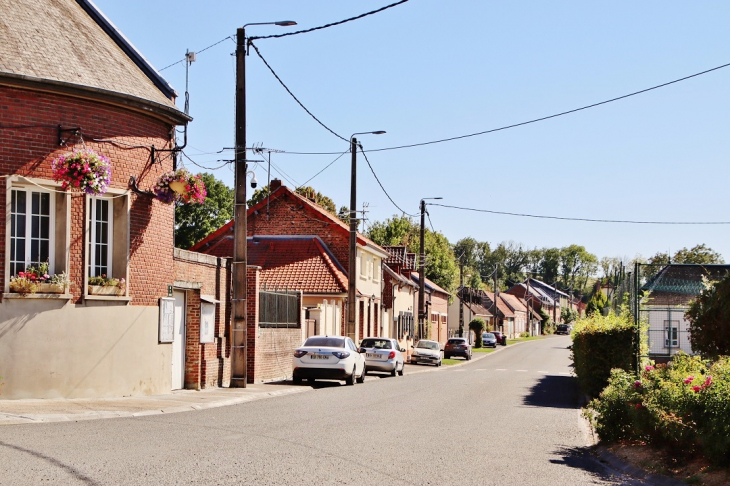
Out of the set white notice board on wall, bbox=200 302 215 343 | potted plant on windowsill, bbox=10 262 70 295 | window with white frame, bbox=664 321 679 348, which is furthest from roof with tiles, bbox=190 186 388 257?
potted plant on windowsill, bbox=10 262 70 295

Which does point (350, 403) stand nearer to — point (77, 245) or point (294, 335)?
point (77, 245)

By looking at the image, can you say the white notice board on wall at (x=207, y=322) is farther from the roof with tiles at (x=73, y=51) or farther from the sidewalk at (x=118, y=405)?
the roof with tiles at (x=73, y=51)

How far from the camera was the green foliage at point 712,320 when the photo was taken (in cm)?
1071

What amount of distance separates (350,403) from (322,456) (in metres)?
8.08

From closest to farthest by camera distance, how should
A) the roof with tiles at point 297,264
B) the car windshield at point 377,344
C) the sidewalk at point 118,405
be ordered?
the sidewalk at point 118,405 → the car windshield at point 377,344 → the roof with tiles at point 297,264

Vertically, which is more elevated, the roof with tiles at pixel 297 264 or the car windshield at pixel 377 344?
the roof with tiles at pixel 297 264

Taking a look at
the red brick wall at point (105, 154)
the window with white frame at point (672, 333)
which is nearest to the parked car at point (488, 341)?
the window with white frame at point (672, 333)

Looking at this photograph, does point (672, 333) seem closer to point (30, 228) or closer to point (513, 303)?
point (30, 228)

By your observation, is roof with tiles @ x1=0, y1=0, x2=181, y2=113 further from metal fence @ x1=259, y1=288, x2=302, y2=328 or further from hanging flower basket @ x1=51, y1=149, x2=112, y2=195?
metal fence @ x1=259, y1=288, x2=302, y2=328

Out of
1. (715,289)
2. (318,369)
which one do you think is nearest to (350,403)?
(318,369)

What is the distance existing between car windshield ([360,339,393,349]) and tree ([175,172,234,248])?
38.6 metres

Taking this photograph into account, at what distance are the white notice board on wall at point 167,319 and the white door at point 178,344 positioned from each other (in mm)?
580

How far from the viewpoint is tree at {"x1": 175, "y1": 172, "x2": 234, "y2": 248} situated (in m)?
70.2

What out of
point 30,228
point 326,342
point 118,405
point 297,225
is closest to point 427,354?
point 297,225
